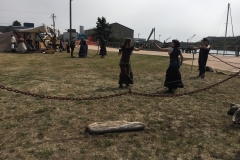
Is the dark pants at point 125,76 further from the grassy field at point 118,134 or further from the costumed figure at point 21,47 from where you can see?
the costumed figure at point 21,47

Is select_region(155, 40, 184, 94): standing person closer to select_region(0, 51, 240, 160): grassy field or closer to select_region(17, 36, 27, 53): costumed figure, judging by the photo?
select_region(0, 51, 240, 160): grassy field

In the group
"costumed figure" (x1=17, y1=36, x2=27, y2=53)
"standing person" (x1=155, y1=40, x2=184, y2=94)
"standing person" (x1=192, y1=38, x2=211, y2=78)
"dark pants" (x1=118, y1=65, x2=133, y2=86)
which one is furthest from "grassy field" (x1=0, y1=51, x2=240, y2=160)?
"costumed figure" (x1=17, y1=36, x2=27, y2=53)

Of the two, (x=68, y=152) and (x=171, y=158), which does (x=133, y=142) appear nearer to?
(x=171, y=158)

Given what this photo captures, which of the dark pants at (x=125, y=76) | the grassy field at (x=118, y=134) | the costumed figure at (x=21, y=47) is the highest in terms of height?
the costumed figure at (x=21, y=47)

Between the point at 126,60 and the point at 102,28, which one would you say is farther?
the point at 102,28

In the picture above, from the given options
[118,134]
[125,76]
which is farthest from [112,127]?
[125,76]

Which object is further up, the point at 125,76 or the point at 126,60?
the point at 126,60

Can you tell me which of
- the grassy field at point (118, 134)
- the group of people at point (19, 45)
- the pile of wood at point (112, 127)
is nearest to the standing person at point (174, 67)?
the grassy field at point (118, 134)

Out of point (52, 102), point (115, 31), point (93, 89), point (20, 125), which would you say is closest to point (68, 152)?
point (20, 125)

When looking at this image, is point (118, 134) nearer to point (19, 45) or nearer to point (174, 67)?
point (174, 67)

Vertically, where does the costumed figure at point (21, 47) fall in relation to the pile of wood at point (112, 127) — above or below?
above

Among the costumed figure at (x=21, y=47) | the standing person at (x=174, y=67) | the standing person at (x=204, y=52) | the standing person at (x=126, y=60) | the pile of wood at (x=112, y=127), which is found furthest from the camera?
the costumed figure at (x=21, y=47)

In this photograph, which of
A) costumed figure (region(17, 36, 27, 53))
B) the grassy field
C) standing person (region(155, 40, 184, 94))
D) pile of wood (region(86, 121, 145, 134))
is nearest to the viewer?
the grassy field

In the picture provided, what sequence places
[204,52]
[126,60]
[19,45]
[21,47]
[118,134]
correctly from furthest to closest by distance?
[19,45]
[21,47]
[204,52]
[126,60]
[118,134]
